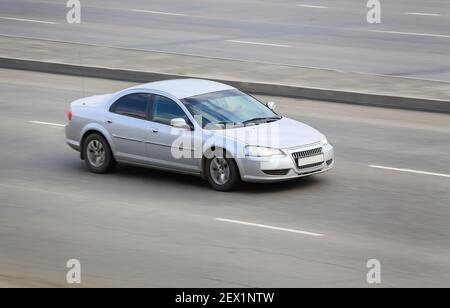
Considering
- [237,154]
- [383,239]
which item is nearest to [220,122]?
[237,154]

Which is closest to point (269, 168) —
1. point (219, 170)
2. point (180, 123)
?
point (219, 170)

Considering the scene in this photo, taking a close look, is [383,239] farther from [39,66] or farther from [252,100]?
[39,66]

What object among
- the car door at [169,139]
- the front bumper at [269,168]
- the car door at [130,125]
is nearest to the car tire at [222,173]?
the front bumper at [269,168]

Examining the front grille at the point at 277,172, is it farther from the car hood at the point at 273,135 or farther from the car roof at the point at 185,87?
the car roof at the point at 185,87

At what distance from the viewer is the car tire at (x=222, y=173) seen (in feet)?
48.9

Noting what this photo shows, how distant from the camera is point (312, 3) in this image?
34781 millimetres

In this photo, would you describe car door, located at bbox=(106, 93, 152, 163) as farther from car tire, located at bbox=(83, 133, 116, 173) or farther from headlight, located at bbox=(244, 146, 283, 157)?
headlight, located at bbox=(244, 146, 283, 157)

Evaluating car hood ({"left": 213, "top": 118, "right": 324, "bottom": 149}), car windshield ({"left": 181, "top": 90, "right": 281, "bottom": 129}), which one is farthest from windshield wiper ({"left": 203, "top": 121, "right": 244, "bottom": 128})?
car hood ({"left": 213, "top": 118, "right": 324, "bottom": 149})

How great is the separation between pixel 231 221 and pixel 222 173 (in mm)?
1523

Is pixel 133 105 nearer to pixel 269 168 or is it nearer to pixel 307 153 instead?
pixel 269 168

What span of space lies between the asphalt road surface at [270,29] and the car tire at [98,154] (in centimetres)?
947
